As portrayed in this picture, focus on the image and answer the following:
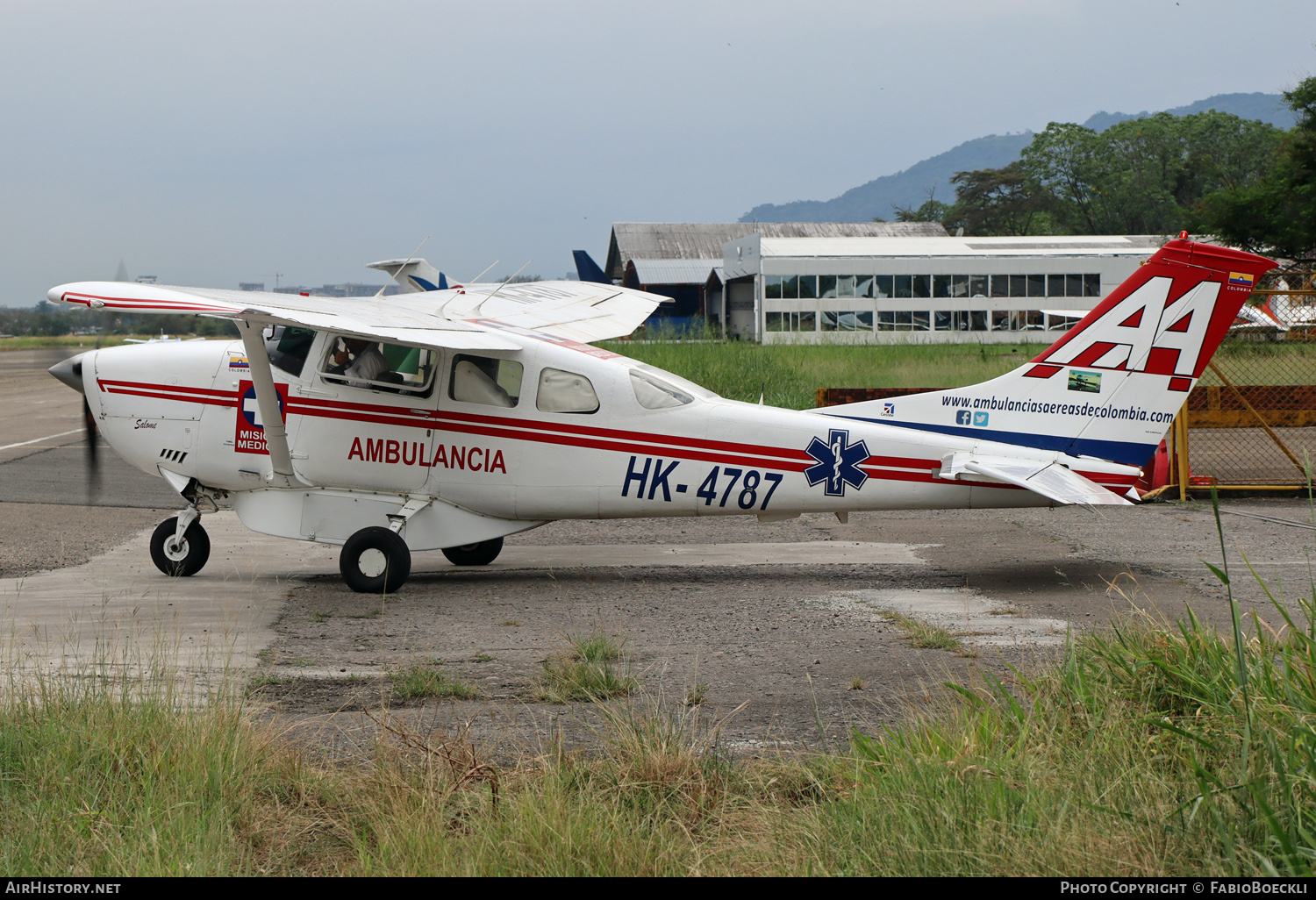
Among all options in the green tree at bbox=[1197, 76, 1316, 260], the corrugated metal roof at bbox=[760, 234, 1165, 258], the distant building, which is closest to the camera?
the green tree at bbox=[1197, 76, 1316, 260]

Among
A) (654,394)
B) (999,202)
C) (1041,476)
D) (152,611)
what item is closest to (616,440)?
(654,394)

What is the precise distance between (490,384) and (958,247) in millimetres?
53003

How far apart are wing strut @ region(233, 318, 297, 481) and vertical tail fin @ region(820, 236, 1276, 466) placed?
4999 mm

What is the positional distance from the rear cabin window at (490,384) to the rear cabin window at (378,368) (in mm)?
246

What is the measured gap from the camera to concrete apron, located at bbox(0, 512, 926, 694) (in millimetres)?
5953

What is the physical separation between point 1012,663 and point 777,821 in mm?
2705

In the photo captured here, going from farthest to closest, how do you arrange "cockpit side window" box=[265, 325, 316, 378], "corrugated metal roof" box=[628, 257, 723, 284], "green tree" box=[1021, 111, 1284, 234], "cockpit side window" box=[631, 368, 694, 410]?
"green tree" box=[1021, 111, 1284, 234], "corrugated metal roof" box=[628, 257, 723, 284], "cockpit side window" box=[265, 325, 316, 378], "cockpit side window" box=[631, 368, 694, 410]

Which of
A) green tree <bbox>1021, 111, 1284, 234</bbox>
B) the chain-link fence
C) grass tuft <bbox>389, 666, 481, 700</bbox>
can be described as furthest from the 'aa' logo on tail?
green tree <bbox>1021, 111, 1284, 234</bbox>

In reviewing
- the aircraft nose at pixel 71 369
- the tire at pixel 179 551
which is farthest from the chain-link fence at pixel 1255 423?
the aircraft nose at pixel 71 369

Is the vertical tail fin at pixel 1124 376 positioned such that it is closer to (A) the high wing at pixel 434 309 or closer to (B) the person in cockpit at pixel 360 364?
(A) the high wing at pixel 434 309

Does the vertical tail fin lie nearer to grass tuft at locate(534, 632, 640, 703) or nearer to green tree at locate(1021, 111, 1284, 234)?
grass tuft at locate(534, 632, 640, 703)

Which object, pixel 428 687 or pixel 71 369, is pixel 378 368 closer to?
pixel 71 369

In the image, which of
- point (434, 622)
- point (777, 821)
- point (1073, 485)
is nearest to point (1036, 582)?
point (1073, 485)

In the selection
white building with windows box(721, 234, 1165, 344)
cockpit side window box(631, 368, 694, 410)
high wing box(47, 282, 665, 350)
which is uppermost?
white building with windows box(721, 234, 1165, 344)
